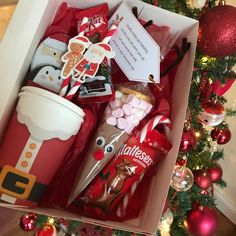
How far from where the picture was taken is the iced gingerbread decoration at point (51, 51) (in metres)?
0.78

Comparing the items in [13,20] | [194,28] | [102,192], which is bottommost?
[102,192]

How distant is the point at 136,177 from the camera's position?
0.82 meters

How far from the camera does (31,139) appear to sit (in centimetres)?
Answer: 71

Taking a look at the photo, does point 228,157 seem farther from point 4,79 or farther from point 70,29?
point 4,79

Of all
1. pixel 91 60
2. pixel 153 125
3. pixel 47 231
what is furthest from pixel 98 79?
pixel 47 231

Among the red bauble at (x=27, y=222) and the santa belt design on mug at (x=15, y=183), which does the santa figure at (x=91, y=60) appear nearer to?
the santa belt design on mug at (x=15, y=183)

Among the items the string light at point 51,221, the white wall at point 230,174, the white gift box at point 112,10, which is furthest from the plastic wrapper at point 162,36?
the white wall at point 230,174

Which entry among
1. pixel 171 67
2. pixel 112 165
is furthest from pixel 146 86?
pixel 112 165

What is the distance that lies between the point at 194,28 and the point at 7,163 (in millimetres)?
557

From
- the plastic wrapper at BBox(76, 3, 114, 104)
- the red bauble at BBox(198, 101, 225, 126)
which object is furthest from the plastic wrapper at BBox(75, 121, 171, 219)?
the red bauble at BBox(198, 101, 225, 126)

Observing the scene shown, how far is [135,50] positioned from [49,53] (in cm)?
20

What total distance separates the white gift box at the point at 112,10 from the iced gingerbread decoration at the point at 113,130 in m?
0.09

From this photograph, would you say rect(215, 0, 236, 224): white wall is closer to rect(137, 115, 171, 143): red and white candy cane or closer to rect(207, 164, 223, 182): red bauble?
rect(207, 164, 223, 182): red bauble

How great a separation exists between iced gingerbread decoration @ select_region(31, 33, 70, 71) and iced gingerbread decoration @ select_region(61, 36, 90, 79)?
0.03 metres
